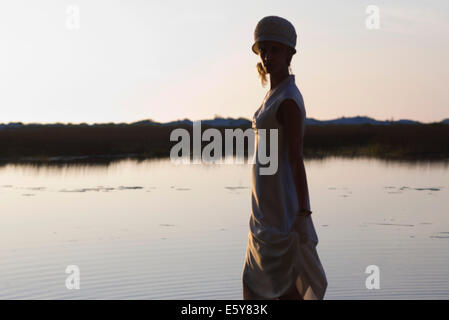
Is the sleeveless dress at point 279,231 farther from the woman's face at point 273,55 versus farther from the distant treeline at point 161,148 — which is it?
the distant treeline at point 161,148

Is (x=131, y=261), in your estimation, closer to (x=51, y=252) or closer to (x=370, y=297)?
(x=51, y=252)

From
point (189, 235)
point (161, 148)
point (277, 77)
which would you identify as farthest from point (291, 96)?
point (161, 148)

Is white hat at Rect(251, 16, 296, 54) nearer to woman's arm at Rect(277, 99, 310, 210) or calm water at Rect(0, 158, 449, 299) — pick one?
woman's arm at Rect(277, 99, 310, 210)

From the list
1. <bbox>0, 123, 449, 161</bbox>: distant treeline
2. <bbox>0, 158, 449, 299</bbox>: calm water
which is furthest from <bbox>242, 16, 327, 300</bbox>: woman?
<bbox>0, 123, 449, 161</bbox>: distant treeline

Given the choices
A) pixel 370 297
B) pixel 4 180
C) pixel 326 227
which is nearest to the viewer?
pixel 370 297

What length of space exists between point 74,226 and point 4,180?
688cm

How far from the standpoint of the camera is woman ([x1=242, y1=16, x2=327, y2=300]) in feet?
10.6

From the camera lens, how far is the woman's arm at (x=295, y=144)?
3197 millimetres

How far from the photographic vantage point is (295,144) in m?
3.19

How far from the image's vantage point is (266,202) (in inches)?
130

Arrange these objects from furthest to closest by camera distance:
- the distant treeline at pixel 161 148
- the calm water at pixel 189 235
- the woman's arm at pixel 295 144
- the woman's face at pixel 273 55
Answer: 1. the distant treeline at pixel 161 148
2. the calm water at pixel 189 235
3. the woman's face at pixel 273 55
4. the woman's arm at pixel 295 144

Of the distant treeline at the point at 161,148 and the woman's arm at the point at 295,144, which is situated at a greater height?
the distant treeline at the point at 161,148

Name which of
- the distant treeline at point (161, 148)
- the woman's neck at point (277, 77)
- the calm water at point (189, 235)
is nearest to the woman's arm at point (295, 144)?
the woman's neck at point (277, 77)
